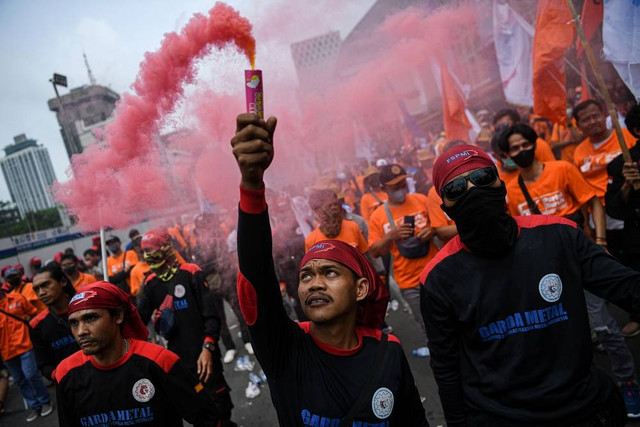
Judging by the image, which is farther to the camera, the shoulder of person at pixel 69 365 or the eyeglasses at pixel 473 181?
→ the shoulder of person at pixel 69 365

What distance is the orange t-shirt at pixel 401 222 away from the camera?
436 cm

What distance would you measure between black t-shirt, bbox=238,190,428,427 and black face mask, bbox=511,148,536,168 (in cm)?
245

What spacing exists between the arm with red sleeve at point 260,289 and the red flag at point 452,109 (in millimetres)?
6744

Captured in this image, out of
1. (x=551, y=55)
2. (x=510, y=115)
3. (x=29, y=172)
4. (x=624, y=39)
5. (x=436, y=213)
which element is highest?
(x=29, y=172)

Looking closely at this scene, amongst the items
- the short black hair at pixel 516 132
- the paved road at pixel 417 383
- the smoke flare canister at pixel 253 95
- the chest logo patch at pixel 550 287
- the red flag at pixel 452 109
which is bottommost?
the paved road at pixel 417 383

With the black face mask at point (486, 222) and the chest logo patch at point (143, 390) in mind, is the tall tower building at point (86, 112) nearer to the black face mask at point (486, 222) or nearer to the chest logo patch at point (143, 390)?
the chest logo patch at point (143, 390)

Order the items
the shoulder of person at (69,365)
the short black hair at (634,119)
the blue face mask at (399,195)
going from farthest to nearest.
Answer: the blue face mask at (399,195)
the short black hair at (634,119)
the shoulder of person at (69,365)

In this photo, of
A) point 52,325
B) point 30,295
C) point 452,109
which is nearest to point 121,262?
point 30,295

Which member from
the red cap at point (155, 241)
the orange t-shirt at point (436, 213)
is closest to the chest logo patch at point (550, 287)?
the orange t-shirt at point (436, 213)

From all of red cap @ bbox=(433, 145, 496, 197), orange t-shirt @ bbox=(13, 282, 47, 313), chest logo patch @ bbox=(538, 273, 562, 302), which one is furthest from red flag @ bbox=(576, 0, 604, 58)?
orange t-shirt @ bbox=(13, 282, 47, 313)

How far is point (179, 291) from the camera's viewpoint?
400 cm

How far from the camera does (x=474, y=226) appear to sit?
1.86m

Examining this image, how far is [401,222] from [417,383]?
1.85 metres

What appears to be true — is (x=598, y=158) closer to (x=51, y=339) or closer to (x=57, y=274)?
(x=57, y=274)
